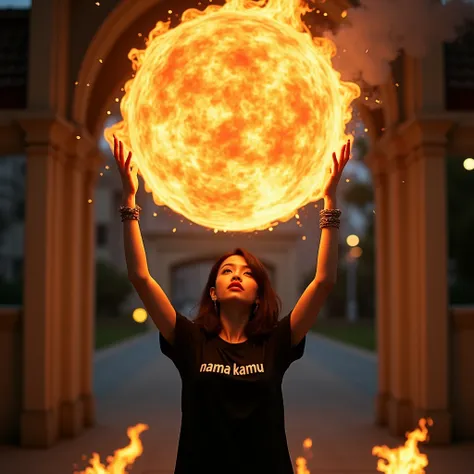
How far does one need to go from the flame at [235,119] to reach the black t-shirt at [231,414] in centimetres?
99

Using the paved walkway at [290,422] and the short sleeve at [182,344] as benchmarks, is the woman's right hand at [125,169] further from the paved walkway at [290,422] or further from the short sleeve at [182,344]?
the paved walkway at [290,422]

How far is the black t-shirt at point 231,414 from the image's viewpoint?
9.96 feet

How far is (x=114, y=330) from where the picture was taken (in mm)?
35344

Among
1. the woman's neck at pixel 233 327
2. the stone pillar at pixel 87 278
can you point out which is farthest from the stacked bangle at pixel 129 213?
the stone pillar at pixel 87 278

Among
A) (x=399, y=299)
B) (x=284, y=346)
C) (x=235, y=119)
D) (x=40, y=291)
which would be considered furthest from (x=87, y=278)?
(x=284, y=346)

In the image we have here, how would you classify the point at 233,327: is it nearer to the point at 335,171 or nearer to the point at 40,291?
the point at 335,171

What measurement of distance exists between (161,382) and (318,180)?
1179 cm

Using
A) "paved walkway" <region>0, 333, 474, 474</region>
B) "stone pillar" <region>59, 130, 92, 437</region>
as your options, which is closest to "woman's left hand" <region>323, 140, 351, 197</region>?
"paved walkway" <region>0, 333, 474, 474</region>

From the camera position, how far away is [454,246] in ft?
108

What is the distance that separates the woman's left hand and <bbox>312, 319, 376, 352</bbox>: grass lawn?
20.6m

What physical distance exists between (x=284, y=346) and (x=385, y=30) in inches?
137

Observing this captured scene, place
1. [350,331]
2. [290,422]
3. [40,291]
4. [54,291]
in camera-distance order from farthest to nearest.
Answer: [350,331]
[290,422]
[54,291]
[40,291]

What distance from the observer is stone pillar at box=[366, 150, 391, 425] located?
9828 millimetres

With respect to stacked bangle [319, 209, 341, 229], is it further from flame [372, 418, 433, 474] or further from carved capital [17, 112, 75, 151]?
carved capital [17, 112, 75, 151]
